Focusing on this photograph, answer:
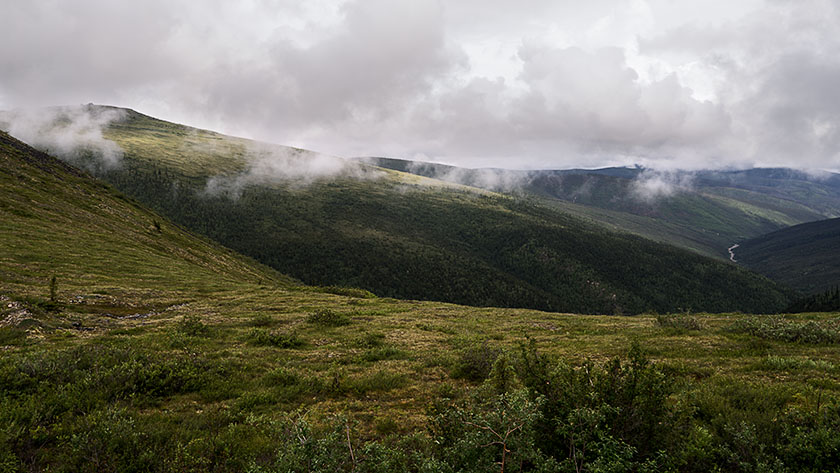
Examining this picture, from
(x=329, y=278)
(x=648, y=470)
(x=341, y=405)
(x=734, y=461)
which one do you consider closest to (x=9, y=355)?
(x=341, y=405)

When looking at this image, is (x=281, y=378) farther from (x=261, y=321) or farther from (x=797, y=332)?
(x=797, y=332)

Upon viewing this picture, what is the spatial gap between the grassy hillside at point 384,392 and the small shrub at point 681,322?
0.11m

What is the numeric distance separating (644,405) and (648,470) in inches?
46.5

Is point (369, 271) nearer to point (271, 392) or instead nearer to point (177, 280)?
point (177, 280)

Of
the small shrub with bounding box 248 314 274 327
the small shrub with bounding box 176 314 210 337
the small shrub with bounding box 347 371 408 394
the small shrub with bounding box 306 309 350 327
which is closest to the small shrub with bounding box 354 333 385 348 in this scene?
the small shrub with bounding box 306 309 350 327

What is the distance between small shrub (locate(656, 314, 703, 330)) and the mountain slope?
117ft

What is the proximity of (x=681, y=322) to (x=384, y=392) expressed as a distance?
1787cm

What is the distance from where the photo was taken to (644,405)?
5230 mm

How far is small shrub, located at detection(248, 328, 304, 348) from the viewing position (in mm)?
14641

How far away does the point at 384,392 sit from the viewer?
9.80 m

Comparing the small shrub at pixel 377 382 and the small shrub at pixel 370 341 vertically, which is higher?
the small shrub at pixel 377 382

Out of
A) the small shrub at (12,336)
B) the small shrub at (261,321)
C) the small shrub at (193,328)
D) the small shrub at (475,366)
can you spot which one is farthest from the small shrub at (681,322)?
the small shrub at (12,336)

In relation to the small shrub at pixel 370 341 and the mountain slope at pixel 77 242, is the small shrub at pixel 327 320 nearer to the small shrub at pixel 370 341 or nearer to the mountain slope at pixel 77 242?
the small shrub at pixel 370 341

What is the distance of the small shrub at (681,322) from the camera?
17373 mm
